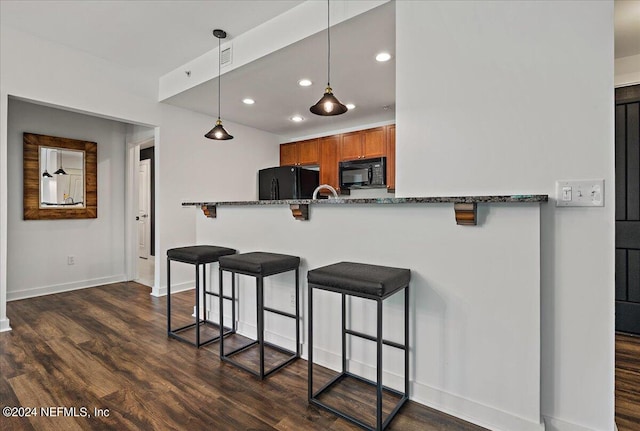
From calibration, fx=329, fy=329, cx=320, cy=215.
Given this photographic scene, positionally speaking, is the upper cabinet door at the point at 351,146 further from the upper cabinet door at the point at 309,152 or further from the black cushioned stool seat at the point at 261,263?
the black cushioned stool seat at the point at 261,263

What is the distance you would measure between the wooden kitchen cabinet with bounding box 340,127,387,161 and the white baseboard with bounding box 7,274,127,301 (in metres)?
3.75

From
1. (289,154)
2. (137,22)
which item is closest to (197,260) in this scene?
(137,22)

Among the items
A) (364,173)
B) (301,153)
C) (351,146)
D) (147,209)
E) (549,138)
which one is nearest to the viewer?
(549,138)

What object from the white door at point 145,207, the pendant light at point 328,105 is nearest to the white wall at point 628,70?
the pendant light at point 328,105

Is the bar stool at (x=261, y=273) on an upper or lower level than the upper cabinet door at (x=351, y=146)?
lower

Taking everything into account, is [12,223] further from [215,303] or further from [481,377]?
[481,377]

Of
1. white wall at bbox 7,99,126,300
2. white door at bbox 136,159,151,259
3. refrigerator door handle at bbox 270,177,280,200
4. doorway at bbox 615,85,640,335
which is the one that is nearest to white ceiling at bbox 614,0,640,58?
doorway at bbox 615,85,640,335

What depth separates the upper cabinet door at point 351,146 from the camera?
5.04m

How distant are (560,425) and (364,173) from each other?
3697 mm

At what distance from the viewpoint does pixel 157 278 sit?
4.05 m

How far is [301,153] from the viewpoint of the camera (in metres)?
5.69

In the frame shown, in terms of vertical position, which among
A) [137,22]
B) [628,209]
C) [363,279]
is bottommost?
[363,279]

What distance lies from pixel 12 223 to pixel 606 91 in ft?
17.4

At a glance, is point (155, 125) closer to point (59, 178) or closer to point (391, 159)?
point (59, 178)
